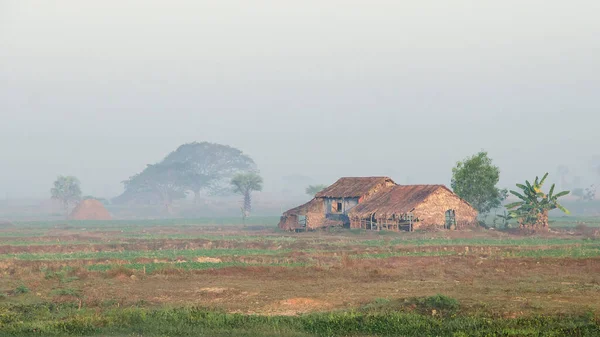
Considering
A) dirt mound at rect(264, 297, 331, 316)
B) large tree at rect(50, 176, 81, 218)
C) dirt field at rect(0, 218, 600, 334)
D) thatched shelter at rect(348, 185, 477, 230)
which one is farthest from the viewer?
large tree at rect(50, 176, 81, 218)

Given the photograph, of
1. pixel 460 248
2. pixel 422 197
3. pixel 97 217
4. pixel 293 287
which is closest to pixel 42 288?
pixel 293 287

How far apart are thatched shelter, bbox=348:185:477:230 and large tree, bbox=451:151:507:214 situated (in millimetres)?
4613

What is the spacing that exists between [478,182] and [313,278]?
141ft

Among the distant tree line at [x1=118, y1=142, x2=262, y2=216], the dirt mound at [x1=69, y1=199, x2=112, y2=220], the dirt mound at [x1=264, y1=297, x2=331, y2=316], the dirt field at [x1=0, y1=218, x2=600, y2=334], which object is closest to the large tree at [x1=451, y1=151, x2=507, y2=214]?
the dirt field at [x1=0, y1=218, x2=600, y2=334]

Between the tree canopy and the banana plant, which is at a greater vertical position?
the tree canopy

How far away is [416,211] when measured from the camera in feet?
202

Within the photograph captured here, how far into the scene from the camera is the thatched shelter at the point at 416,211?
6191 cm

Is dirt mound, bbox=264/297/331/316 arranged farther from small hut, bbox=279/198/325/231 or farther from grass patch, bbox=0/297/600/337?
small hut, bbox=279/198/325/231

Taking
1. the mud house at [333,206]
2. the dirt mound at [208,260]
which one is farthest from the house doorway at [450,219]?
the dirt mound at [208,260]

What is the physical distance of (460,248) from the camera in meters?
43.2

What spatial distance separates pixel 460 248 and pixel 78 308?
2610 centimetres

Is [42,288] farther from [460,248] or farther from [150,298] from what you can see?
[460,248]

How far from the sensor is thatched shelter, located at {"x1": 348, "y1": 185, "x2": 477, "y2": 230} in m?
61.9

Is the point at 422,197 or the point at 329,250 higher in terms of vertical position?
the point at 422,197
